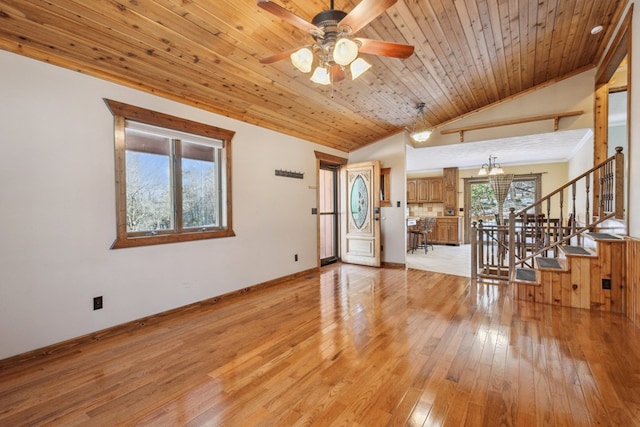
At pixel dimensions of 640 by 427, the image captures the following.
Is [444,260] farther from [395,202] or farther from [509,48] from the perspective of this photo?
[509,48]

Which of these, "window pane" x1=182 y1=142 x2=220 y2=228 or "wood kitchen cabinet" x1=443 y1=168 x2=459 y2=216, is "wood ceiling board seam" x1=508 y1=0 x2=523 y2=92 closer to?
"window pane" x1=182 y1=142 x2=220 y2=228

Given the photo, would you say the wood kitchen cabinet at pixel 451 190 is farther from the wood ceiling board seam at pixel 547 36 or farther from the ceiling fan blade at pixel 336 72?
the ceiling fan blade at pixel 336 72

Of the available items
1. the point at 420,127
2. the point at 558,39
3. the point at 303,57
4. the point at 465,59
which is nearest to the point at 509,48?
the point at 465,59

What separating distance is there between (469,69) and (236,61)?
3118 mm

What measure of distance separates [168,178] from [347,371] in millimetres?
2798

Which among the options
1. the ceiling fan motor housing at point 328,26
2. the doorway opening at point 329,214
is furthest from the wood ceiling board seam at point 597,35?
the doorway opening at point 329,214

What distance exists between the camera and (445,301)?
144 inches

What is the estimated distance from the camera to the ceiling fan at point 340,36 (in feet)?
5.53

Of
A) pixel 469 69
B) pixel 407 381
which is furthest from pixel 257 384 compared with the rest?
pixel 469 69

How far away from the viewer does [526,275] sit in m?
3.90

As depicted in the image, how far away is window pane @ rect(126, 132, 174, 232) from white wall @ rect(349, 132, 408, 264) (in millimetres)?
4044

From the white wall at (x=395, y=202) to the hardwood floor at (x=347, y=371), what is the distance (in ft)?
A: 7.98

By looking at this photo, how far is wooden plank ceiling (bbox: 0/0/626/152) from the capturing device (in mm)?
2244

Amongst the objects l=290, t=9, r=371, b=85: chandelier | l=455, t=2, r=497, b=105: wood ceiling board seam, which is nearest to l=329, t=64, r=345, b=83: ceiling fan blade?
l=290, t=9, r=371, b=85: chandelier
